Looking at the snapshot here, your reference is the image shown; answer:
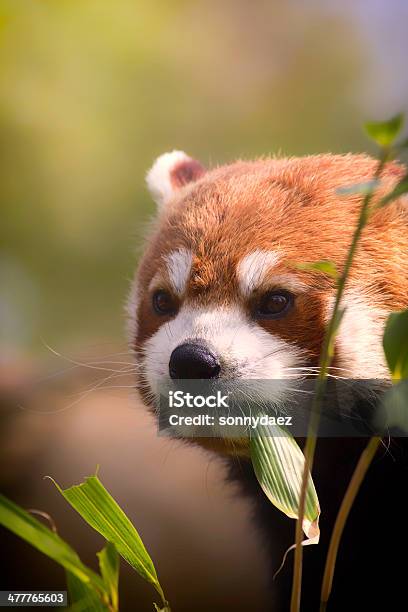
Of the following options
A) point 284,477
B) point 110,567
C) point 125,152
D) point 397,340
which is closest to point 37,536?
point 110,567

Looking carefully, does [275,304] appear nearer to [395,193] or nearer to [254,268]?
[254,268]

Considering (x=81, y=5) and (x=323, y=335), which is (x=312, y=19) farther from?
(x=323, y=335)

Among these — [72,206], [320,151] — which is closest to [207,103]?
[320,151]

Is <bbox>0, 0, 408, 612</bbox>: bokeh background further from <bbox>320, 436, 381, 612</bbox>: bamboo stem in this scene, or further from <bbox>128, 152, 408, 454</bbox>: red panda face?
<bbox>320, 436, 381, 612</bbox>: bamboo stem

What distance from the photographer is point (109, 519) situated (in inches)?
42.4

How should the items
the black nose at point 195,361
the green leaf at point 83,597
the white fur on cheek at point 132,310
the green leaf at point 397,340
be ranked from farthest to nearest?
the white fur on cheek at point 132,310 → the black nose at point 195,361 → the green leaf at point 83,597 → the green leaf at point 397,340

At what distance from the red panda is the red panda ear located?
0.19 m

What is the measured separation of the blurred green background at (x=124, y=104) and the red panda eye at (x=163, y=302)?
0.54 ft

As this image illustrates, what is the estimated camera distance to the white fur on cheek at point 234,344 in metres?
1.22

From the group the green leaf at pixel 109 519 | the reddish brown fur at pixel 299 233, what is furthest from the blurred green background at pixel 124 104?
the green leaf at pixel 109 519

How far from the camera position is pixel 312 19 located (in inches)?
57.0

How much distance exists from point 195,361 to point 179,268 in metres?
0.23

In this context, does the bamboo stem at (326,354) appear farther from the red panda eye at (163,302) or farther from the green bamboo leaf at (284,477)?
the red panda eye at (163,302)

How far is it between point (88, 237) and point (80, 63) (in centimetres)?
39
